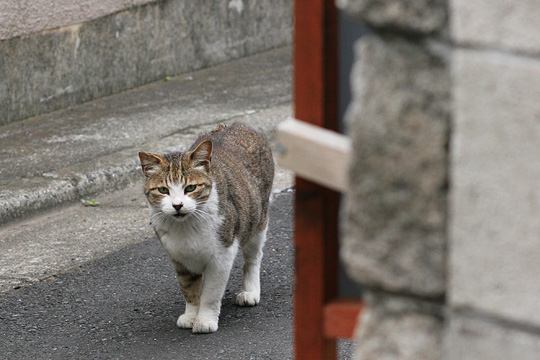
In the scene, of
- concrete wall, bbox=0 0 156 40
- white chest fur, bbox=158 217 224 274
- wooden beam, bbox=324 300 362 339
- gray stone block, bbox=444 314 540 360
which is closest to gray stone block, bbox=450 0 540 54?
gray stone block, bbox=444 314 540 360

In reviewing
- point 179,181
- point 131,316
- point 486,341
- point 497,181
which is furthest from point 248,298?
point 497,181

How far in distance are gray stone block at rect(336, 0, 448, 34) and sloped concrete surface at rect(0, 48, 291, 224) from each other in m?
5.42

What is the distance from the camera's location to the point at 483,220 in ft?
6.09

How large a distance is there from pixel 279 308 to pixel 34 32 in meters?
3.76

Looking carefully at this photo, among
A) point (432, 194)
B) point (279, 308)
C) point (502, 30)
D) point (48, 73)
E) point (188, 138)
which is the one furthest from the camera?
point (48, 73)

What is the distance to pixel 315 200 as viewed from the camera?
8.10 ft

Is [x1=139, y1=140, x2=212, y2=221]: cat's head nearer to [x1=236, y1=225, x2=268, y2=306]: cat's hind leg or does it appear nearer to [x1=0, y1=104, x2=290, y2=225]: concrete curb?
[x1=236, y1=225, x2=268, y2=306]: cat's hind leg

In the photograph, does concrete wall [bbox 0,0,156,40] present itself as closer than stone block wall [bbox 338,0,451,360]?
No

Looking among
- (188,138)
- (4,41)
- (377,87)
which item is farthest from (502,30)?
(4,41)

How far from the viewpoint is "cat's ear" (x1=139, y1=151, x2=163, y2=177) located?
5609 mm

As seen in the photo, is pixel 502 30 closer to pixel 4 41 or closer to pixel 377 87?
pixel 377 87

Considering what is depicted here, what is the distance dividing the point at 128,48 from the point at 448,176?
7.96 meters

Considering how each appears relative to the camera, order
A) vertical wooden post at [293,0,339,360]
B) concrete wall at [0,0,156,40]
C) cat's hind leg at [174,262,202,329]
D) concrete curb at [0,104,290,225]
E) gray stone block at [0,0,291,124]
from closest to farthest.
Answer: vertical wooden post at [293,0,339,360] → cat's hind leg at [174,262,202,329] → concrete curb at [0,104,290,225] → concrete wall at [0,0,156,40] → gray stone block at [0,0,291,124]

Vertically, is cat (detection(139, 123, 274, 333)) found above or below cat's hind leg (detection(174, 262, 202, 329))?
above
